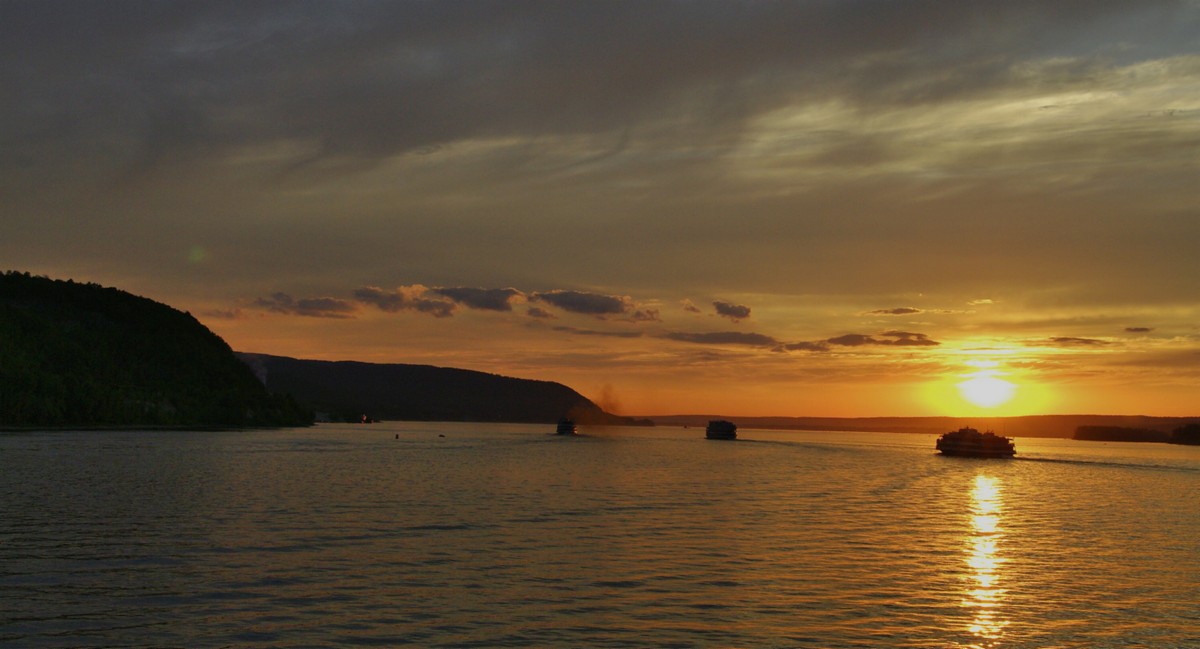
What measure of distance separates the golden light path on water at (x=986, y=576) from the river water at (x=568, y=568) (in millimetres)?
234

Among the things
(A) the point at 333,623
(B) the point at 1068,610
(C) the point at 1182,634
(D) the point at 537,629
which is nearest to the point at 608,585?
(D) the point at 537,629

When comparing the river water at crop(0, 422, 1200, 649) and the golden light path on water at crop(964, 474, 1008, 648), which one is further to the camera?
the golden light path on water at crop(964, 474, 1008, 648)

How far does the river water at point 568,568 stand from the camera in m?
32.3

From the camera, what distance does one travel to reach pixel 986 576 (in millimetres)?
45812

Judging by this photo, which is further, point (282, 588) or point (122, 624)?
point (282, 588)

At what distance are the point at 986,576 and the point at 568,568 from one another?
62.0ft

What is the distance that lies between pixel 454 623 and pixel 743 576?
15.2m

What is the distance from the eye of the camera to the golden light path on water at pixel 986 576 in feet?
A: 112

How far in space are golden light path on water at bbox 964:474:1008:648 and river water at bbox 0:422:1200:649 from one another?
0.23 metres

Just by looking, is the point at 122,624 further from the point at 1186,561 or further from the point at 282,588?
the point at 1186,561

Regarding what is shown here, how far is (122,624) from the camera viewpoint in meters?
31.6

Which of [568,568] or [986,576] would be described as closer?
[568,568]

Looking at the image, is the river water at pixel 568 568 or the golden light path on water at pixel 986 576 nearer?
the river water at pixel 568 568

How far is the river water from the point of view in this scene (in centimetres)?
3234
